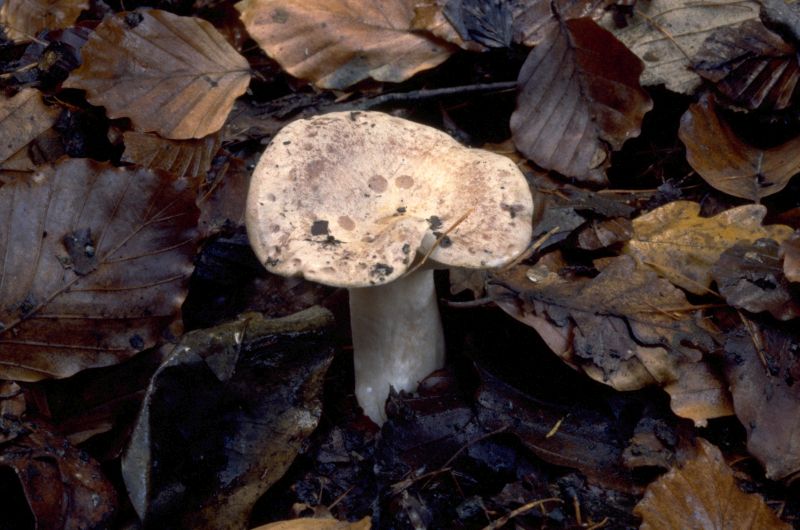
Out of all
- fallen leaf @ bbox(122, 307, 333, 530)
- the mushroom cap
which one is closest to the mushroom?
the mushroom cap

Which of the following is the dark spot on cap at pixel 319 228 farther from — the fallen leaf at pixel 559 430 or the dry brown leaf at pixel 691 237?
the dry brown leaf at pixel 691 237

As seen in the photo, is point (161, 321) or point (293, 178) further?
point (161, 321)

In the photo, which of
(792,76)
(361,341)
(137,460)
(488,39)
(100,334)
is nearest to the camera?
(137,460)

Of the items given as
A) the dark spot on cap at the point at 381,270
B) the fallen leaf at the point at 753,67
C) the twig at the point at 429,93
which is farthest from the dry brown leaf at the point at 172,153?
the fallen leaf at the point at 753,67

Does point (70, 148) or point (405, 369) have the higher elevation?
point (70, 148)

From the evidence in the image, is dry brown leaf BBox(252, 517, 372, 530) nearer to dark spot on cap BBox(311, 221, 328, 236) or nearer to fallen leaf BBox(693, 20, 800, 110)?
dark spot on cap BBox(311, 221, 328, 236)

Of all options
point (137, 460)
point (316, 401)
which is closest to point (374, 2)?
point (316, 401)

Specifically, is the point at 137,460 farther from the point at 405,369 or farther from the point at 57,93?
the point at 57,93
